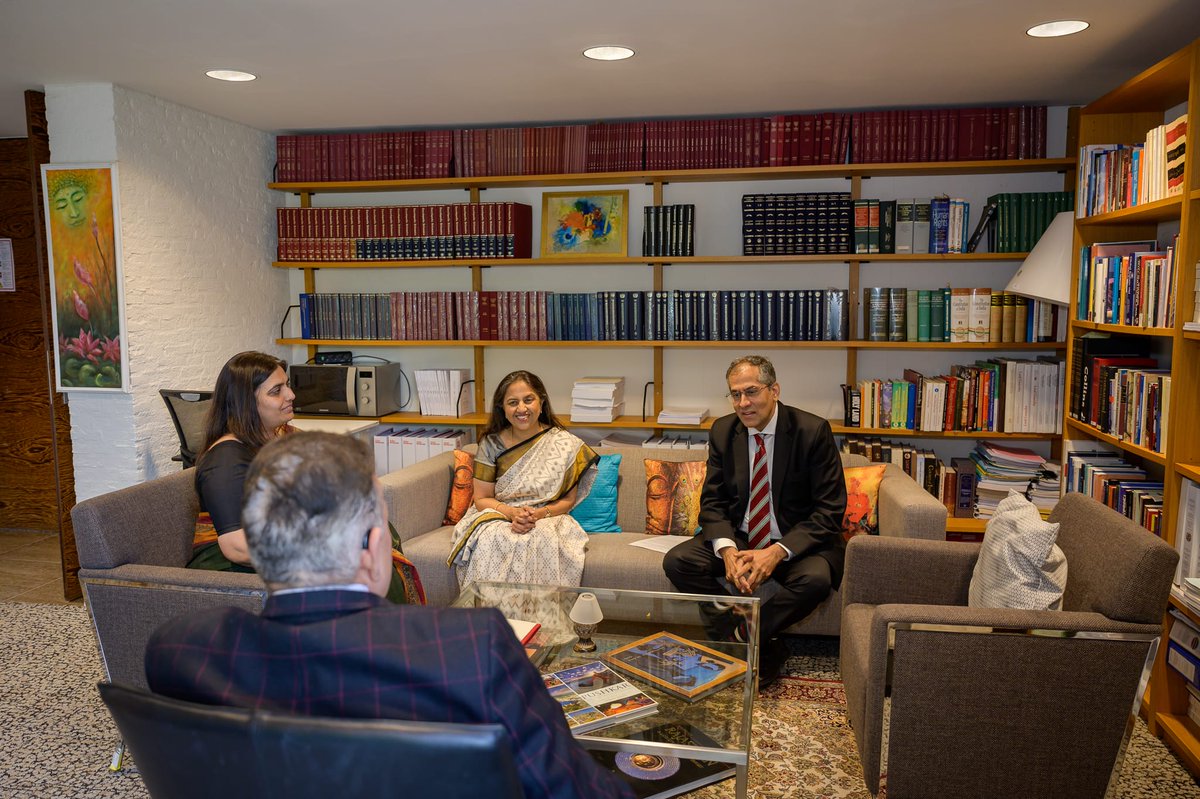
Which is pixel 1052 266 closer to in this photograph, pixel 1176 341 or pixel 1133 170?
pixel 1133 170

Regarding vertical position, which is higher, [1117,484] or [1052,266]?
[1052,266]

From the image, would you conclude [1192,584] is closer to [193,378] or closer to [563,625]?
[563,625]

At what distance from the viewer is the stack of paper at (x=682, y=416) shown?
171 inches

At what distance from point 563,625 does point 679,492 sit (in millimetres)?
1408

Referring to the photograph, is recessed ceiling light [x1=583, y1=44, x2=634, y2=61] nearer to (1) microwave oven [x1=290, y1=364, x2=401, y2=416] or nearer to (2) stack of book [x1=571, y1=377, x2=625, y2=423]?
(2) stack of book [x1=571, y1=377, x2=625, y2=423]

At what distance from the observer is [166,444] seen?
4141mm

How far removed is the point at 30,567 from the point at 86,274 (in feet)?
6.16

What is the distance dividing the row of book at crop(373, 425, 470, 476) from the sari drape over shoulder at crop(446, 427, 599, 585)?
76 centimetres

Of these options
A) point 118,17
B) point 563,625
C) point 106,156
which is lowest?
point 563,625

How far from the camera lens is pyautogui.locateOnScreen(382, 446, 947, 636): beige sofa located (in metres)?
3.35

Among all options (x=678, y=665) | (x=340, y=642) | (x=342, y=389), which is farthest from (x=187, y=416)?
(x=340, y=642)

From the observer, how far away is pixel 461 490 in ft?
→ 13.3

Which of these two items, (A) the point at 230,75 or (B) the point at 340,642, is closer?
(B) the point at 340,642

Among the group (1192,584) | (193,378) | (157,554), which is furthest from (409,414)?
(1192,584)
